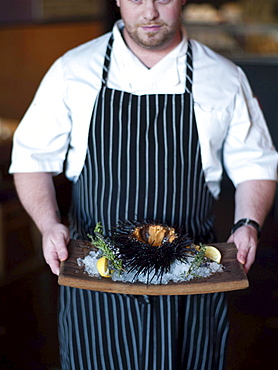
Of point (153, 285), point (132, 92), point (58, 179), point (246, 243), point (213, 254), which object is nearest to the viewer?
point (153, 285)

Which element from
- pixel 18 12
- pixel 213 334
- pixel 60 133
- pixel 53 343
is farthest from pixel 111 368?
pixel 18 12

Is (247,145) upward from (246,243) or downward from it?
upward

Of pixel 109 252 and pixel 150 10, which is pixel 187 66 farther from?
pixel 109 252

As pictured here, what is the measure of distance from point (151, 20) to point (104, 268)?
0.69 meters

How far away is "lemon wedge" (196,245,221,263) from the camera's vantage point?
4.67ft

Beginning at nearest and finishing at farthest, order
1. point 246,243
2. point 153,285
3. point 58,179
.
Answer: point 153,285 → point 246,243 → point 58,179

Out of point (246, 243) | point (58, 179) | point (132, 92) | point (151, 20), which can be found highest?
point (151, 20)

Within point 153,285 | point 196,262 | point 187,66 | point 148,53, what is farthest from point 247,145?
point 153,285

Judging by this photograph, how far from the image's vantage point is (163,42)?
158 cm

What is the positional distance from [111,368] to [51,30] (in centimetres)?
294

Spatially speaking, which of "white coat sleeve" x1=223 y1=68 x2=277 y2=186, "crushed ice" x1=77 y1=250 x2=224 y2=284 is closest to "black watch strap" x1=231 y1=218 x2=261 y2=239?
"white coat sleeve" x1=223 y1=68 x2=277 y2=186

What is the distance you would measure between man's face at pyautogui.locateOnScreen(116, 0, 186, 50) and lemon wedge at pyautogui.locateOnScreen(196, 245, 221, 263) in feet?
1.94

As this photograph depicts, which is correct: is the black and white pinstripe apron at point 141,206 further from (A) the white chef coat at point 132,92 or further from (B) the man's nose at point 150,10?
(B) the man's nose at point 150,10

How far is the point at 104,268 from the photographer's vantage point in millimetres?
1308
